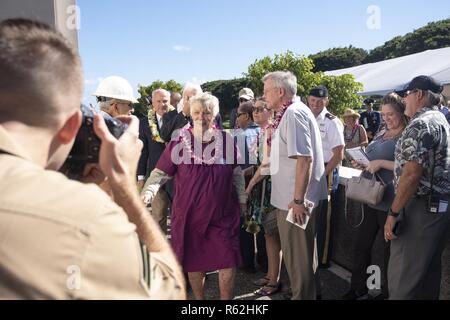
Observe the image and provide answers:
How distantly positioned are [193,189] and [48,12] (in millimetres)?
1644

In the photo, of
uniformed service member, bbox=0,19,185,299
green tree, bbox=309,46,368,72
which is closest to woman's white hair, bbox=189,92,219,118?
uniformed service member, bbox=0,19,185,299

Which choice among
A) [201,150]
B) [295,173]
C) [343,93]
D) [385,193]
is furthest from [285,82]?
[343,93]

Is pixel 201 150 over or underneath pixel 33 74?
underneath

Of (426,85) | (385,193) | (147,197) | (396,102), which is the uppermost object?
(426,85)

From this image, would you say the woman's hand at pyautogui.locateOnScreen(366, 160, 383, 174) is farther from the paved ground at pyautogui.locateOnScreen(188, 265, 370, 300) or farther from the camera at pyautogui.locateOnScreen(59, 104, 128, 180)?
the camera at pyautogui.locateOnScreen(59, 104, 128, 180)

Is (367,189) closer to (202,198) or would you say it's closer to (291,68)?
(202,198)

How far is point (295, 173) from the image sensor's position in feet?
10.9

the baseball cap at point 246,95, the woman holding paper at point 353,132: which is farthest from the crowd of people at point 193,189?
the woman holding paper at point 353,132

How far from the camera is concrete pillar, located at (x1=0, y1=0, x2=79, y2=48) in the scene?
2.38 meters

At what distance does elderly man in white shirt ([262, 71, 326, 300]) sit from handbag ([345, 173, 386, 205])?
27cm
